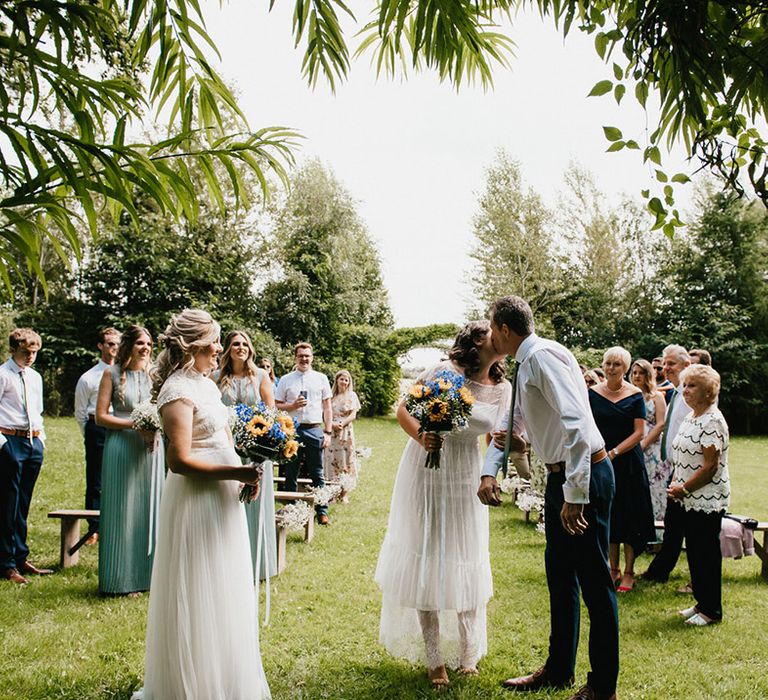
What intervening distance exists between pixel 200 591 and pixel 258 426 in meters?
0.96

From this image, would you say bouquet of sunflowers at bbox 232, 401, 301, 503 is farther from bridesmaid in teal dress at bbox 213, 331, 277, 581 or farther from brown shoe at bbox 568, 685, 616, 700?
bridesmaid in teal dress at bbox 213, 331, 277, 581

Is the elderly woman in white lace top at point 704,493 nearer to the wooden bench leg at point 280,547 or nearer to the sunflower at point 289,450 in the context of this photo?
the sunflower at point 289,450

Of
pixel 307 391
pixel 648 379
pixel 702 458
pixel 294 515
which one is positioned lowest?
pixel 294 515

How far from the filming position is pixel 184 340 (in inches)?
151

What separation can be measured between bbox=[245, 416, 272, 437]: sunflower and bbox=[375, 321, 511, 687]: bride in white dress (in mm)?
988

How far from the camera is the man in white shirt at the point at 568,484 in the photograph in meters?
3.64

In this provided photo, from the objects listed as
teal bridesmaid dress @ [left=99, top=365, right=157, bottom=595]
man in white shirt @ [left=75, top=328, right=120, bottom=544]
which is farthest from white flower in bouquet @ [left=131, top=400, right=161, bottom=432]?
man in white shirt @ [left=75, top=328, right=120, bottom=544]

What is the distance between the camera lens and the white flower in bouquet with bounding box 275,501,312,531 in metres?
7.35

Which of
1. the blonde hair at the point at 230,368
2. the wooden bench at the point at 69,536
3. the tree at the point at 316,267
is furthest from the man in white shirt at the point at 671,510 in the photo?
the tree at the point at 316,267

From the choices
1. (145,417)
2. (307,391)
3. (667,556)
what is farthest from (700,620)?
(307,391)

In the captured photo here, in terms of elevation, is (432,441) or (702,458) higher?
(432,441)

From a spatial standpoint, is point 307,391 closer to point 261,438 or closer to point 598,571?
point 261,438

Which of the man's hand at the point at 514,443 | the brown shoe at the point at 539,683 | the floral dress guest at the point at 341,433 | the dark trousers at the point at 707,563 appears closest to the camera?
the brown shoe at the point at 539,683

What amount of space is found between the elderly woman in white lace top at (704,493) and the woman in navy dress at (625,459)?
723 millimetres
